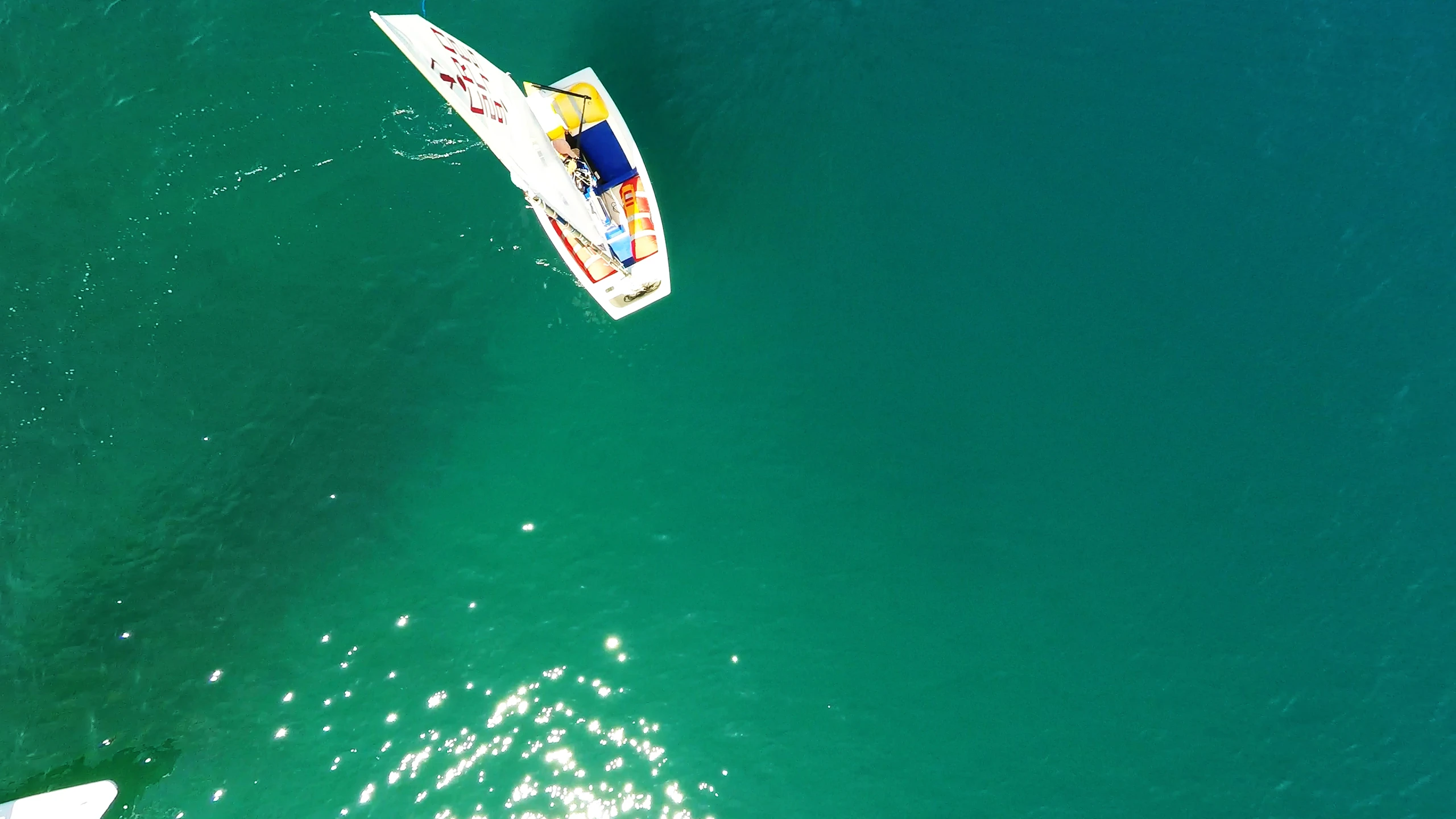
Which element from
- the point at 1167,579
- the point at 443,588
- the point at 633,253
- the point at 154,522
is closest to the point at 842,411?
the point at 633,253

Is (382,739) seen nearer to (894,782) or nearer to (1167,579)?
(894,782)

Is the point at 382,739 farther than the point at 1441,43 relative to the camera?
No

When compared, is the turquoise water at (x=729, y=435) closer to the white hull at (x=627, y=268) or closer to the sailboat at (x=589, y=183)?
the white hull at (x=627, y=268)

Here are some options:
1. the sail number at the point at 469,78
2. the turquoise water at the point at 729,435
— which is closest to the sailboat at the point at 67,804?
the turquoise water at the point at 729,435

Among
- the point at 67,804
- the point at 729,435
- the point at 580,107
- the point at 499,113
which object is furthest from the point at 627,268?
the point at 67,804

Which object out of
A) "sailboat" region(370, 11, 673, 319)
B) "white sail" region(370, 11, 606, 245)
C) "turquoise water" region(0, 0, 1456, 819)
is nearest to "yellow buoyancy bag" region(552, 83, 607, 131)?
"sailboat" region(370, 11, 673, 319)
